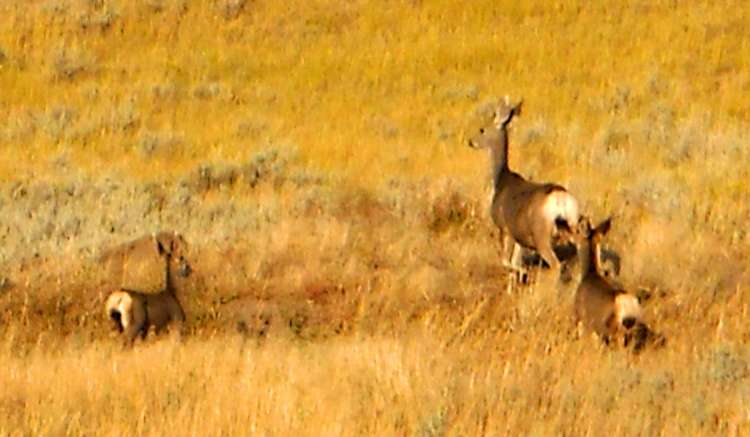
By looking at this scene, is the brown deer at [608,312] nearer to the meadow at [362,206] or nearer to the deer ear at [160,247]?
the meadow at [362,206]

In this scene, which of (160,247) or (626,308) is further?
(160,247)

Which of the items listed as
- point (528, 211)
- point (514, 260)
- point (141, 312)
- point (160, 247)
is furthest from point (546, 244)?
point (141, 312)

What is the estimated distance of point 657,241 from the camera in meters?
12.5

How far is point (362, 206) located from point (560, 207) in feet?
12.3

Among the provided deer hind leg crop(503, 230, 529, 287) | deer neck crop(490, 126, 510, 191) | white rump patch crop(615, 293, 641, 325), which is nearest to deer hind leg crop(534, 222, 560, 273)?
deer hind leg crop(503, 230, 529, 287)

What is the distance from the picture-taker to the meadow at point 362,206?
22.9ft

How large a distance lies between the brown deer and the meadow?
0.18 m

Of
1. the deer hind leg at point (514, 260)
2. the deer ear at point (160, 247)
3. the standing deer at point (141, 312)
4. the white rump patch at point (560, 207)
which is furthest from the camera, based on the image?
the deer hind leg at point (514, 260)

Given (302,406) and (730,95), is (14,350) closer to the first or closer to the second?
(302,406)

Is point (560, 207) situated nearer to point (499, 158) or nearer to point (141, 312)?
point (499, 158)

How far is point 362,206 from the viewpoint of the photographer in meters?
14.5

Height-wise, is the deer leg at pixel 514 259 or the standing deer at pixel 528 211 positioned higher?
the standing deer at pixel 528 211

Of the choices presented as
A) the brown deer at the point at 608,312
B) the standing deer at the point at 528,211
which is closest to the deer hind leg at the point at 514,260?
the standing deer at the point at 528,211

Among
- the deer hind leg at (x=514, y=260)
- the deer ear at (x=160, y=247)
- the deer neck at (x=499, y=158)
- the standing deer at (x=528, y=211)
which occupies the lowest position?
the deer hind leg at (x=514, y=260)
